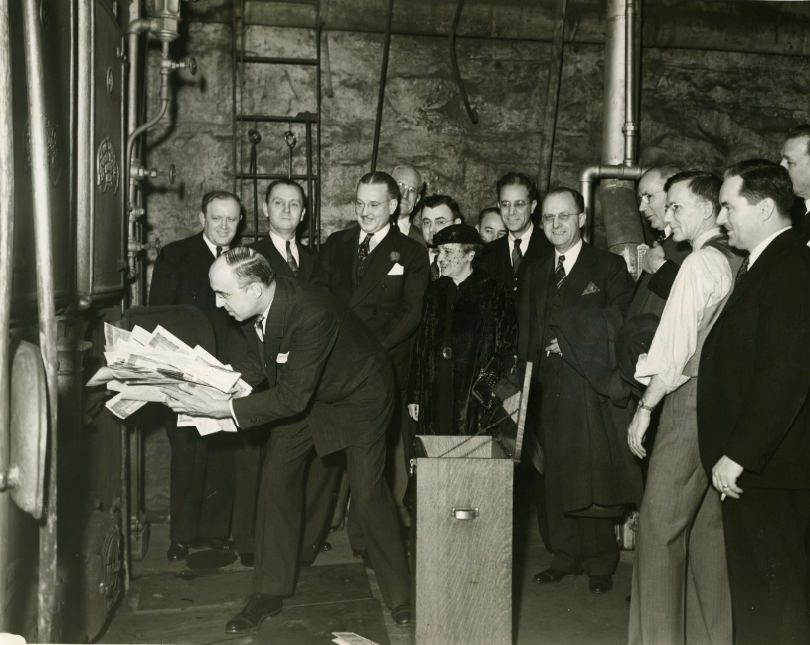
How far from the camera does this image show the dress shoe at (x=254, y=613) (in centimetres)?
348

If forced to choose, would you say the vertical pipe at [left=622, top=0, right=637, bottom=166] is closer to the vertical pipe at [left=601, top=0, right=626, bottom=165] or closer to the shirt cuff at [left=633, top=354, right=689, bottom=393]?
the vertical pipe at [left=601, top=0, right=626, bottom=165]

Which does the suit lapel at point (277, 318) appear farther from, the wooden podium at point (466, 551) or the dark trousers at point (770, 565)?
the dark trousers at point (770, 565)

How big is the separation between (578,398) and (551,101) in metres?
2.65

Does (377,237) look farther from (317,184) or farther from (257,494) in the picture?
(257,494)

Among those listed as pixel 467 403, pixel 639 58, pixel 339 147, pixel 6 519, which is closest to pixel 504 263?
pixel 467 403

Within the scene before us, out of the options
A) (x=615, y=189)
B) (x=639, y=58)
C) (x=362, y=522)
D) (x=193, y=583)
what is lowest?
(x=193, y=583)

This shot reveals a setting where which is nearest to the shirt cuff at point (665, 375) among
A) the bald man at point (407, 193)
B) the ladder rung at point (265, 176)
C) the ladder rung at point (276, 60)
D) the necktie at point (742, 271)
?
the necktie at point (742, 271)

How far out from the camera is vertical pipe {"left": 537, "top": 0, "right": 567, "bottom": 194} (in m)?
5.70

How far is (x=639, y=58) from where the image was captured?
Answer: 5633 mm

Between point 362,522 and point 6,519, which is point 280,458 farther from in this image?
point 6,519

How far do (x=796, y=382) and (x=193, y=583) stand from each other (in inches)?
122

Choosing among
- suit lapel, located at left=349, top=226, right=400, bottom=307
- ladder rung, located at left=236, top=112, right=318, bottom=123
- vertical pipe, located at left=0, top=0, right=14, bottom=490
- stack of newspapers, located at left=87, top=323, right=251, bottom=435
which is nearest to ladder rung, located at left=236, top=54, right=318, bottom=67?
ladder rung, located at left=236, top=112, right=318, bottom=123

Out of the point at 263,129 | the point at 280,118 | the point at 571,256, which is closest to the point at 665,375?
the point at 571,256

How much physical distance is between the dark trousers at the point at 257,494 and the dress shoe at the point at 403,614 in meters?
0.80
